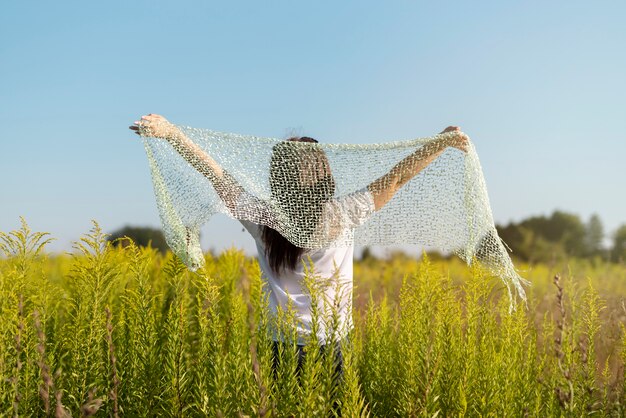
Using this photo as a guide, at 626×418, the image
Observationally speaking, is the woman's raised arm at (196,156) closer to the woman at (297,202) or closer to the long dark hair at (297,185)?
the woman at (297,202)

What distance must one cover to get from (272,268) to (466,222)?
1075 mm

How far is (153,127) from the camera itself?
2.98m

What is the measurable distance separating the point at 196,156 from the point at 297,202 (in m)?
0.57

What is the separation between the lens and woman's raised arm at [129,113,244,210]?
300 cm

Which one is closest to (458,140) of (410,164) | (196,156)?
(410,164)

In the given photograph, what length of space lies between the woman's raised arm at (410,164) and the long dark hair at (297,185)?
244 mm

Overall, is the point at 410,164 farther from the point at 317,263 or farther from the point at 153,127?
the point at 153,127

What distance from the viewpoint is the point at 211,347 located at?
2.36m

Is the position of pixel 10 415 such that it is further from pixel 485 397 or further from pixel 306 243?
pixel 485 397

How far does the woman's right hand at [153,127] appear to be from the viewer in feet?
9.75

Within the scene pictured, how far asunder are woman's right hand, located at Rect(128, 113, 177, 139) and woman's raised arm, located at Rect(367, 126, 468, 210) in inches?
41.9

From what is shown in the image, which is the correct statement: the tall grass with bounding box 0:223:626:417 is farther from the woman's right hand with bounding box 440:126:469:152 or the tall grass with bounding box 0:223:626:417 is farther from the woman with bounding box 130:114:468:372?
the woman's right hand with bounding box 440:126:469:152

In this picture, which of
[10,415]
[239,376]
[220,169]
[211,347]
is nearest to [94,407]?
[239,376]

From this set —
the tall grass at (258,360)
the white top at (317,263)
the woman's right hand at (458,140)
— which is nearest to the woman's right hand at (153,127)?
the white top at (317,263)
